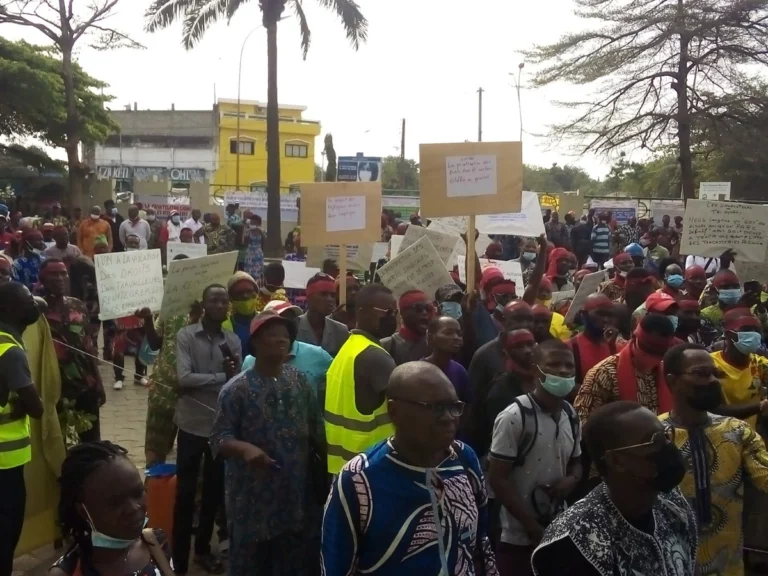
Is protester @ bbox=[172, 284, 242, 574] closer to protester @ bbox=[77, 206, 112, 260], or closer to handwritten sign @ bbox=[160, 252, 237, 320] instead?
handwritten sign @ bbox=[160, 252, 237, 320]

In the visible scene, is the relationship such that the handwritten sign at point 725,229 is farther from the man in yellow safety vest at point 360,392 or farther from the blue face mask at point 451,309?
the man in yellow safety vest at point 360,392

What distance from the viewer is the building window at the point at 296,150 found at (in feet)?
194

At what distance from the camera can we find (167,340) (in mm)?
5605

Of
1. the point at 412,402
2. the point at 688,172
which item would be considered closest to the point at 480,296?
the point at 412,402

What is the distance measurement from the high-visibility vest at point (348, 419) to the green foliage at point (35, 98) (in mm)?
26269

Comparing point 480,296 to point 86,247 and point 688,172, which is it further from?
point 688,172

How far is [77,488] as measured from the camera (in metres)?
2.43

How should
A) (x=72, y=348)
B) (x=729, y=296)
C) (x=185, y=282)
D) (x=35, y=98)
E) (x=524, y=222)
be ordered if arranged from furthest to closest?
(x=35, y=98), (x=524, y=222), (x=729, y=296), (x=185, y=282), (x=72, y=348)

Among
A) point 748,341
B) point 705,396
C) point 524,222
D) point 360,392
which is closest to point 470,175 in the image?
point 524,222

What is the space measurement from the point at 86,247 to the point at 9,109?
659 inches

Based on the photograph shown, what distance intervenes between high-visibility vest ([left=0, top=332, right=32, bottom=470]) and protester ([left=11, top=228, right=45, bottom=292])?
5.01 metres

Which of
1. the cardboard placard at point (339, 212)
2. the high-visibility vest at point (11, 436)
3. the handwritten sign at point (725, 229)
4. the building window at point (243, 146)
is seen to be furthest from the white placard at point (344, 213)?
the building window at point (243, 146)

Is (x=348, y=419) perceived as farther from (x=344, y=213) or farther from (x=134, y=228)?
(x=134, y=228)

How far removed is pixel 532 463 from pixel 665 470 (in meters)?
1.10
